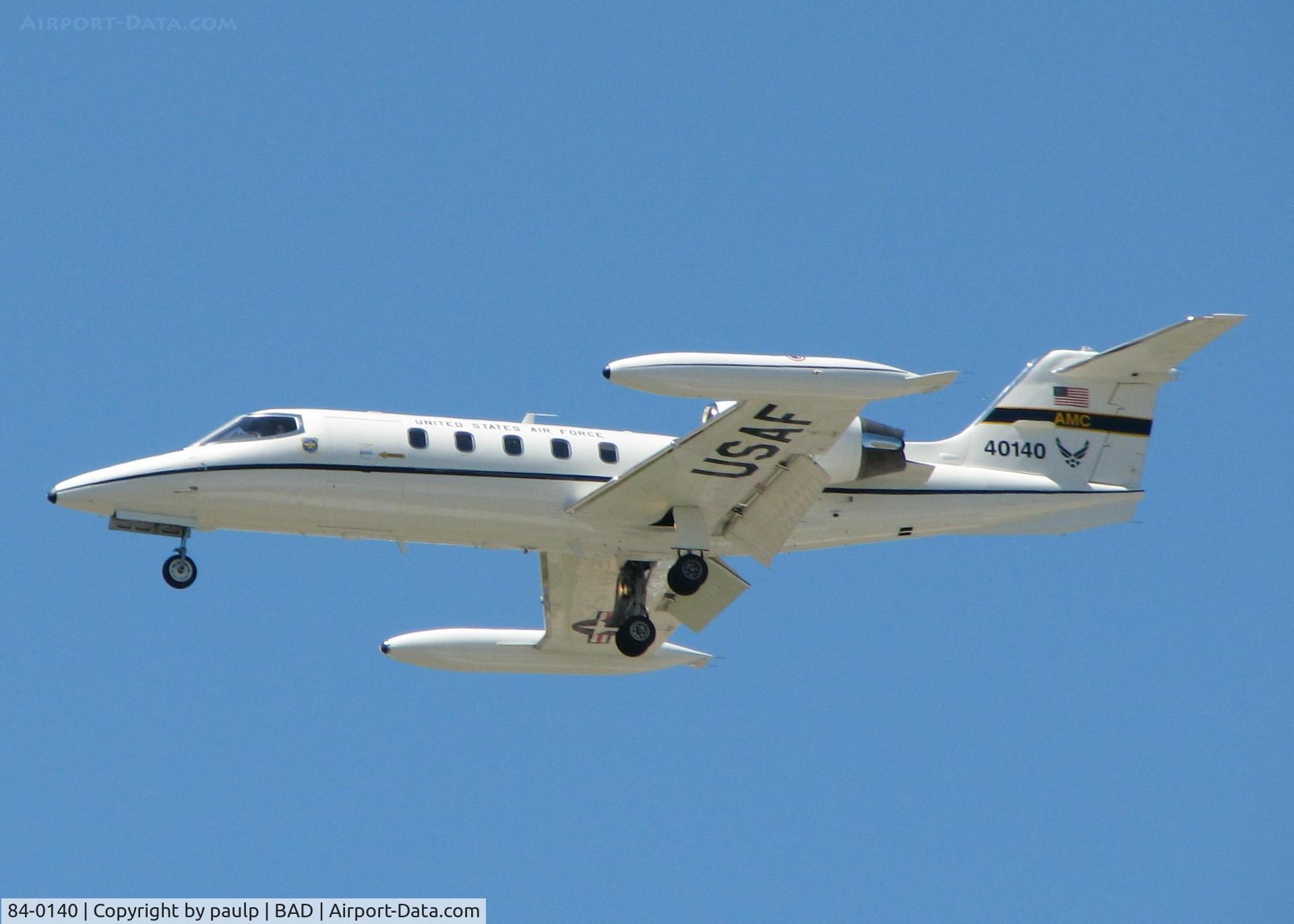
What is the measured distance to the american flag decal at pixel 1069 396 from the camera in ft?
79.9

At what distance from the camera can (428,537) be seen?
21.7 meters

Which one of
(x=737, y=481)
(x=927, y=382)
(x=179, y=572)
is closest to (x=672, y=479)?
(x=737, y=481)

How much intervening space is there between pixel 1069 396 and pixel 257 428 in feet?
35.9

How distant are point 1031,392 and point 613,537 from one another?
6.35 metres

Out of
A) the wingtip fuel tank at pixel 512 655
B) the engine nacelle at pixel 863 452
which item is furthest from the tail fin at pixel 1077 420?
the wingtip fuel tank at pixel 512 655

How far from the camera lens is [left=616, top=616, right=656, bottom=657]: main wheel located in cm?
2316

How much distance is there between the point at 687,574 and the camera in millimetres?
21984

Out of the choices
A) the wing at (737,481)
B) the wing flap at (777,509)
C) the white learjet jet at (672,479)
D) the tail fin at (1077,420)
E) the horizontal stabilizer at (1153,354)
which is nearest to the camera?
the wing at (737,481)

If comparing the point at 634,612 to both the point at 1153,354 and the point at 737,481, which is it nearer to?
the point at 737,481

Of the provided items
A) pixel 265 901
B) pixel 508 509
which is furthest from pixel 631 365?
pixel 265 901

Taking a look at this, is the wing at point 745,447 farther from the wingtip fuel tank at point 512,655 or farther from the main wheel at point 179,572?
the main wheel at point 179,572

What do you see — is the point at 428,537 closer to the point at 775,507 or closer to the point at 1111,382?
the point at 775,507

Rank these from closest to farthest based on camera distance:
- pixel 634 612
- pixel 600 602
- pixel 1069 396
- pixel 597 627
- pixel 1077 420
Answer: pixel 634 612
pixel 1077 420
pixel 1069 396
pixel 600 602
pixel 597 627

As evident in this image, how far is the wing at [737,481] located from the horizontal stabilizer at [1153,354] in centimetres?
510
